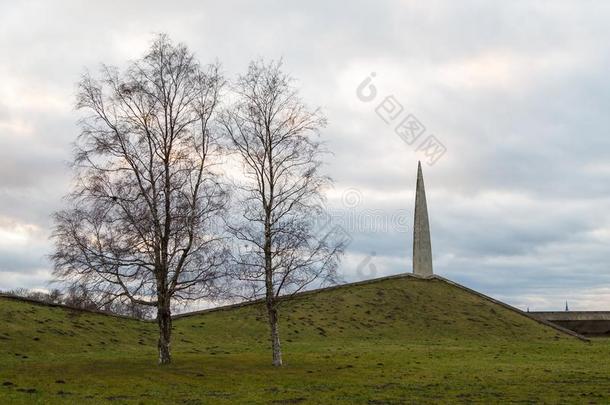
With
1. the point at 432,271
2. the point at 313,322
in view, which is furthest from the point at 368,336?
the point at 432,271

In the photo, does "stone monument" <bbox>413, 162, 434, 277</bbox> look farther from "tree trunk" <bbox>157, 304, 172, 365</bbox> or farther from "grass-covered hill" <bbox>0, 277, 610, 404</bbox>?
"tree trunk" <bbox>157, 304, 172, 365</bbox>

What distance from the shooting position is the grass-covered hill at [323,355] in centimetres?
2767

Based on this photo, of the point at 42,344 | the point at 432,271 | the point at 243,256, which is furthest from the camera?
the point at 432,271

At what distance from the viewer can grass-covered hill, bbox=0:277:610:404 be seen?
2767 cm

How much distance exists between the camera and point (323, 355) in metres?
46.2

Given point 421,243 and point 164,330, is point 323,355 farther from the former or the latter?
point 421,243

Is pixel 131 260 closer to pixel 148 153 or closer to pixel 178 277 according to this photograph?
pixel 178 277

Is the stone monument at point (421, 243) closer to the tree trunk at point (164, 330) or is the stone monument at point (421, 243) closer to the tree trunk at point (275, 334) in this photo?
A: the tree trunk at point (275, 334)

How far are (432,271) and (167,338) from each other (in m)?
53.9

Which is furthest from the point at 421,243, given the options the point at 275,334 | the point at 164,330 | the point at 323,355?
the point at 164,330

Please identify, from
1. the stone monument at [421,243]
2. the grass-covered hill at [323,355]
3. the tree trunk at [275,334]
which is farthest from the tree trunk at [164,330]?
the stone monument at [421,243]

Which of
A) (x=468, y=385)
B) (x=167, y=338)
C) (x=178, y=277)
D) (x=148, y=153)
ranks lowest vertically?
(x=468, y=385)

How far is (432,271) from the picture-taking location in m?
85.8

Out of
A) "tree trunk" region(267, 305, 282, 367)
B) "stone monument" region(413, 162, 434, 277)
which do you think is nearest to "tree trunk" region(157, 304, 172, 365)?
"tree trunk" region(267, 305, 282, 367)
